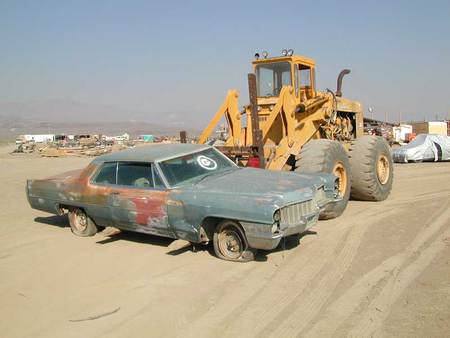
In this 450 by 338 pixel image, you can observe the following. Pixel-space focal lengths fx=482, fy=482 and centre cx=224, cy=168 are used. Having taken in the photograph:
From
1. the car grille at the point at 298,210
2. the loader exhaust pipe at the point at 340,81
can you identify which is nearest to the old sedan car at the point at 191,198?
the car grille at the point at 298,210

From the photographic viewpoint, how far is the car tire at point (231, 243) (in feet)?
18.6

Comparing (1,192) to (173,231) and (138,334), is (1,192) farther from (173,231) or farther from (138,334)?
(138,334)

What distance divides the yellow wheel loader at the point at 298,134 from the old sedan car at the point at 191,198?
4.67 ft

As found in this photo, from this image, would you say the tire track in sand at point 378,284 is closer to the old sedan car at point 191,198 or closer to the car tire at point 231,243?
the old sedan car at point 191,198

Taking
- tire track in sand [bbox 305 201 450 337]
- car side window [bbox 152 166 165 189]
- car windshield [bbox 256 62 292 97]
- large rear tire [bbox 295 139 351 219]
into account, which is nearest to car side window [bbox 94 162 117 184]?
car side window [bbox 152 166 165 189]

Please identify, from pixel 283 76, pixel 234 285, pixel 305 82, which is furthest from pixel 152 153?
pixel 305 82

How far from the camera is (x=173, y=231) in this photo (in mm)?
6195

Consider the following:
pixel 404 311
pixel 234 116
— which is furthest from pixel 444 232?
pixel 234 116

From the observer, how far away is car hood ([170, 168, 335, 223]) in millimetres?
5398

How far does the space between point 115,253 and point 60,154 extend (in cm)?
2520

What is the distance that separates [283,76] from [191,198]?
482 cm

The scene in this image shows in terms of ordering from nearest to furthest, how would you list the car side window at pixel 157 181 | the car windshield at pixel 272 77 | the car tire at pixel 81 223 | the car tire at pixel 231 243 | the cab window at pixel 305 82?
the car tire at pixel 231 243
the car side window at pixel 157 181
the car tire at pixel 81 223
the car windshield at pixel 272 77
the cab window at pixel 305 82

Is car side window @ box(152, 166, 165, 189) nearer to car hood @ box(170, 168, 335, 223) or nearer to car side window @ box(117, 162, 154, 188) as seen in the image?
car side window @ box(117, 162, 154, 188)

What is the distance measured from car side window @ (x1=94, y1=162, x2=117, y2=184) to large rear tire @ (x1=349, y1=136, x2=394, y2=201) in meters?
4.94
